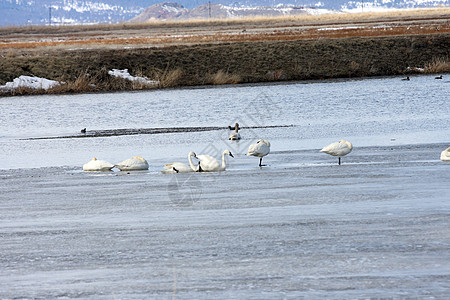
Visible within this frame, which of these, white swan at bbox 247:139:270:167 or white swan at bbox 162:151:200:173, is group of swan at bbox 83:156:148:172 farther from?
white swan at bbox 247:139:270:167

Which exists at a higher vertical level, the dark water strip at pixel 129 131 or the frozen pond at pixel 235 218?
the frozen pond at pixel 235 218

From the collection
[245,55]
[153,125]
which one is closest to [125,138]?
[153,125]

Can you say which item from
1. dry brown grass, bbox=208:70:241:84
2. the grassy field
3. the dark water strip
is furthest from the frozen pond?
the grassy field

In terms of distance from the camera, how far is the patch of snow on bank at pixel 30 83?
41.6 m

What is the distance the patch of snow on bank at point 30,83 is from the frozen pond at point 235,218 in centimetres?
1957

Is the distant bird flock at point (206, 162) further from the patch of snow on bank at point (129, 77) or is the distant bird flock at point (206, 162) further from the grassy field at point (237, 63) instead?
the patch of snow on bank at point (129, 77)

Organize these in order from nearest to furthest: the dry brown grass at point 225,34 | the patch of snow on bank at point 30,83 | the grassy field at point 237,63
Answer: the patch of snow on bank at point 30,83 → the grassy field at point 237,63 → the dry brown grass at point 225,34

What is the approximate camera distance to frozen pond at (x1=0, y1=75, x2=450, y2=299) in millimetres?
6852

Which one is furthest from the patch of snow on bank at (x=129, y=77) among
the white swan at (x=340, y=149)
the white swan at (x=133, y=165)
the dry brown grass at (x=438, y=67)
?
the white swan at (x=340, y=149)

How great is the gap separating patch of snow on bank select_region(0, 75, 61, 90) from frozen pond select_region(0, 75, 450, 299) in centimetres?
1957

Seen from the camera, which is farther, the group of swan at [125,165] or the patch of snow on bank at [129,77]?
the patch of snow on bank at [129,77]

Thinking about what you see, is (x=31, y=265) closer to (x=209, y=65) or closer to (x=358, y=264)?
(x=358, y=264)

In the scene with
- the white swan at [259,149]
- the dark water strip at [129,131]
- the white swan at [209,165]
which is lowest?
the dark water strip at [129,131]

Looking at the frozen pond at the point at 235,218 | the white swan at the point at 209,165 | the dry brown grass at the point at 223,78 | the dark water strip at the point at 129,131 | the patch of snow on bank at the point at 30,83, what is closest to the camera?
the frozen pond at the point at 235,218
